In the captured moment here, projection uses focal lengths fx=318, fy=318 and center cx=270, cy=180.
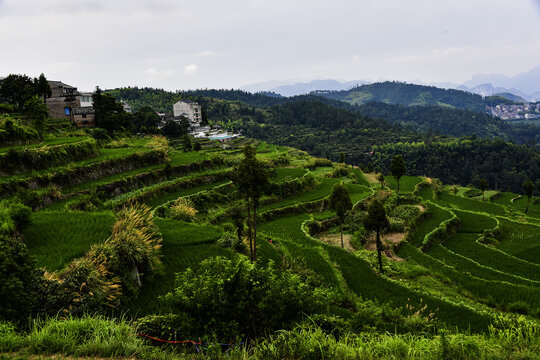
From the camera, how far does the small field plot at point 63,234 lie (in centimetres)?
905

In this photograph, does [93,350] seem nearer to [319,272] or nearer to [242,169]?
[242,169]

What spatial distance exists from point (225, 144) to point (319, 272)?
140 feet

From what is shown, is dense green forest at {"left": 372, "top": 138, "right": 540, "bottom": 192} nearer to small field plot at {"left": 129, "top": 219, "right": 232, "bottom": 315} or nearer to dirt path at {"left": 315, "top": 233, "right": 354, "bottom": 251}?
dirt path at {"left": 315, "top": 233, "right": 354, "bottom": 251}

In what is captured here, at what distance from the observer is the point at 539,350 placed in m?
5.21

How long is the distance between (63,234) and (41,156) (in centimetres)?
1086

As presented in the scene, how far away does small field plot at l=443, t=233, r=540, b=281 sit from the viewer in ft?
56.7

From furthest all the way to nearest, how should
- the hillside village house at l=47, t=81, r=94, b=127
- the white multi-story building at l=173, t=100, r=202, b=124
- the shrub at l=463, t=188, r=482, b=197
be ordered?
1. the white multi-story building at l=173, t=100, r=202, b=124
2. the shrub at l=463, t=188, r=482, b=197
3. the hillside village house at l=47, t=81, r=94, b=127

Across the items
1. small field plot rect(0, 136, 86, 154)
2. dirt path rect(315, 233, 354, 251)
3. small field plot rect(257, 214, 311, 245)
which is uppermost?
small field plot rect(0, 136, 86, 154)

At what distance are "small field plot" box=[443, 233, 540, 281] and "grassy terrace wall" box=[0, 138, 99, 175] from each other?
26274 millimetres

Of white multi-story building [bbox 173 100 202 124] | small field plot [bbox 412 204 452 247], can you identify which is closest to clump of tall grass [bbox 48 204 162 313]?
small field plot [bbox 412 204 452 247]

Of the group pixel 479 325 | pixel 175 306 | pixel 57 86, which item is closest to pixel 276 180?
pixel 479 325

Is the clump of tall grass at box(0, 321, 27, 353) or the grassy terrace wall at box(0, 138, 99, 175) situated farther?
the grassy terrace wall at box(0, 138, 99, 175)

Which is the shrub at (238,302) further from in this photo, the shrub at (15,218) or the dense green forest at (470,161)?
the dense green forest at (470,161)

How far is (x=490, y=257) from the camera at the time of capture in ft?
64.4
